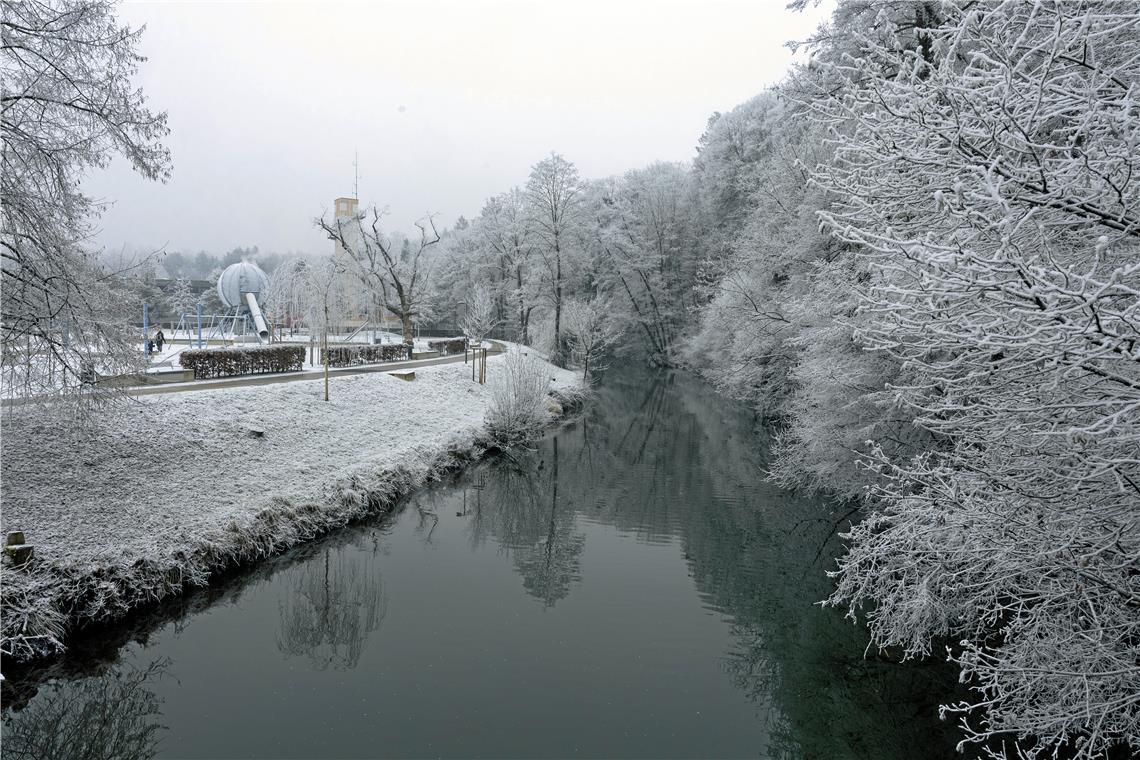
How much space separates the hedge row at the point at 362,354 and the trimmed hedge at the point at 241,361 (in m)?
1.89

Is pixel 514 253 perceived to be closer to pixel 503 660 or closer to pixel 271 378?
pixel 271 378

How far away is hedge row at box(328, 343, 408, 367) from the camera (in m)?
23.9

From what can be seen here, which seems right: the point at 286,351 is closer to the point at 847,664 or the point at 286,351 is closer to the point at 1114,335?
the point at 847,664

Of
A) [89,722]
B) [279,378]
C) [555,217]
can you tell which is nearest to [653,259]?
[555,217]

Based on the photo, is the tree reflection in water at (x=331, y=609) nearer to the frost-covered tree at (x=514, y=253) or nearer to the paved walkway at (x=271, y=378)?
the paved walkway at (x=271, y=378)

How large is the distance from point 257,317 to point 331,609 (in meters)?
29.3

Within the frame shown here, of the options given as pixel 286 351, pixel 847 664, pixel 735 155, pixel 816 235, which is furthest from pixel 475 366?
pixel 847 664

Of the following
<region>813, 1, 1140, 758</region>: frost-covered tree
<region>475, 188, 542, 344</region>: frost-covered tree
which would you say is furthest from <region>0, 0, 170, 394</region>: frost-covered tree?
<region>475, 188, 542, 344</region>: frost-covered tree

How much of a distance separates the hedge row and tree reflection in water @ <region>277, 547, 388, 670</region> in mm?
14504

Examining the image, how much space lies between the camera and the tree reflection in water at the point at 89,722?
5875 mm

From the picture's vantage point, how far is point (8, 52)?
745 centimetres

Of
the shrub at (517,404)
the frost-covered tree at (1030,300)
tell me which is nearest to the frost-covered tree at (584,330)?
the shrub at (517,404)

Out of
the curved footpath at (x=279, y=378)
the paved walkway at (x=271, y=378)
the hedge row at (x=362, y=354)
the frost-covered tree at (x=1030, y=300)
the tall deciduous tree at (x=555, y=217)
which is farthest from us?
the tall deciduous tree at (x=555, y=217)

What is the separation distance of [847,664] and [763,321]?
10466 millimetres
